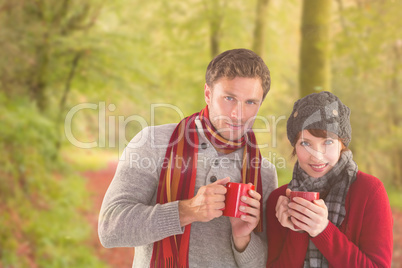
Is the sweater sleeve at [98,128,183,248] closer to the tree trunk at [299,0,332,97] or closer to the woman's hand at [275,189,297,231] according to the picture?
the woman's hand at [275,189,297,231]

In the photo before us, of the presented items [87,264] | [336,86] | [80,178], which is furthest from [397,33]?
[80,178]

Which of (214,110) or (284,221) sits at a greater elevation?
(214,110)

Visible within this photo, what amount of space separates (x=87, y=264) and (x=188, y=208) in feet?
16.2

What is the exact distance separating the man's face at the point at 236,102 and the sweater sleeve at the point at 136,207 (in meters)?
0.40

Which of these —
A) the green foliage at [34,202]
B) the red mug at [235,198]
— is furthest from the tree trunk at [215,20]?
the red mug at [235,198]

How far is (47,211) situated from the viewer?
617 cm

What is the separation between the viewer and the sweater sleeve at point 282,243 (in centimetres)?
158

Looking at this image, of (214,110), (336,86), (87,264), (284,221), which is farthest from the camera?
(336,86)

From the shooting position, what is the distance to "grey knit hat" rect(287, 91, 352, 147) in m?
1.58

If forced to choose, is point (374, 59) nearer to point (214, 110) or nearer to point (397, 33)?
point (397, 33)

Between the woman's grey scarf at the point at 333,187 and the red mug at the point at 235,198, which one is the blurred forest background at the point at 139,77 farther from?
the red mug at the point at 235,198

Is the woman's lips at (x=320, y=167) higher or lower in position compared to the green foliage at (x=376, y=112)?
lower

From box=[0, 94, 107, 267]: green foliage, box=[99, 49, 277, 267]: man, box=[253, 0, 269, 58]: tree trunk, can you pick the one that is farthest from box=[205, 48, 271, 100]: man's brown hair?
box=[253, 0, 269, 58]: tree trunk

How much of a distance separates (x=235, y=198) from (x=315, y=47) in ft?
8.38
